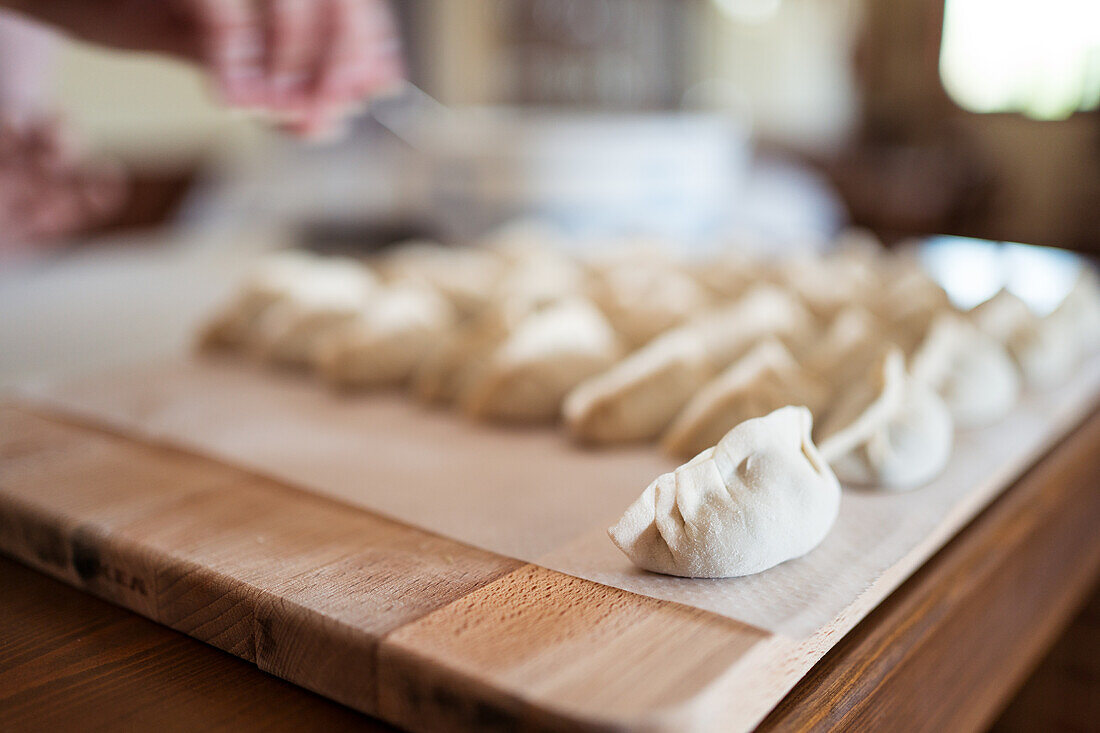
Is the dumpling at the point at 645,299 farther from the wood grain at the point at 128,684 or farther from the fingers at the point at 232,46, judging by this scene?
the wood grain at the point at 128,684

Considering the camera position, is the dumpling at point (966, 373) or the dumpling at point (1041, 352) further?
the dumpling at point (1041, 352)

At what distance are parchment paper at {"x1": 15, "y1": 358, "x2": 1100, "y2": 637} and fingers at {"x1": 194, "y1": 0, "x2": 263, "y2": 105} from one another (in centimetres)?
35

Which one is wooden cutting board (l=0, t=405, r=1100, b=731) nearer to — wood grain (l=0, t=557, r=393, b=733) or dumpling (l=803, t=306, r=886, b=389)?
wood grain (l=0, t=557, r=393, b=733)

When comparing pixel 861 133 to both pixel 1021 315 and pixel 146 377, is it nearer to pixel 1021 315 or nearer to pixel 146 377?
pixel 1021 315

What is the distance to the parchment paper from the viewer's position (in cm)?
62

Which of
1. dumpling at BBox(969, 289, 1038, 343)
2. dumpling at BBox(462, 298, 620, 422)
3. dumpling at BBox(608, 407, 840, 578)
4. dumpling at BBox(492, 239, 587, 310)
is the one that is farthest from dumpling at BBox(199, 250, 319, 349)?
dumpling at BBox(969, 289, 1038, 343)

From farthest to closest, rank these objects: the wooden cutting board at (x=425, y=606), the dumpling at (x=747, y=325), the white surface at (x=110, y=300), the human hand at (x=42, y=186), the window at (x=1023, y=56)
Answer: the window at (x=1023, y=56) < the white surface at (x=110, y=300) < the human hand at (x=42, y=186) < the dumpling at (x=747, y=325) < the wooden cutting board at (x=425, y=606)

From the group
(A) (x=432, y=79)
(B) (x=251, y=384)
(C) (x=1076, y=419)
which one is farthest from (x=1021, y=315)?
(A) (x=432, y=79)

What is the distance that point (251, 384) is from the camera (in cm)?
111

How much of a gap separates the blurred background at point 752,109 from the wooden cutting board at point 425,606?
4.89ft

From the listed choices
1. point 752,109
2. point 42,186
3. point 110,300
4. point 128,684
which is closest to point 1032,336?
point 128,684

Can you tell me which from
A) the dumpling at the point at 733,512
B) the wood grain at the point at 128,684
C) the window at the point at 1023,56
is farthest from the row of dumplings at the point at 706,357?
Answer: the window at the point at 1023,56

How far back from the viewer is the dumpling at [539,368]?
933 mm

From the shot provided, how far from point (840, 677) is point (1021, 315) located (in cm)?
69
